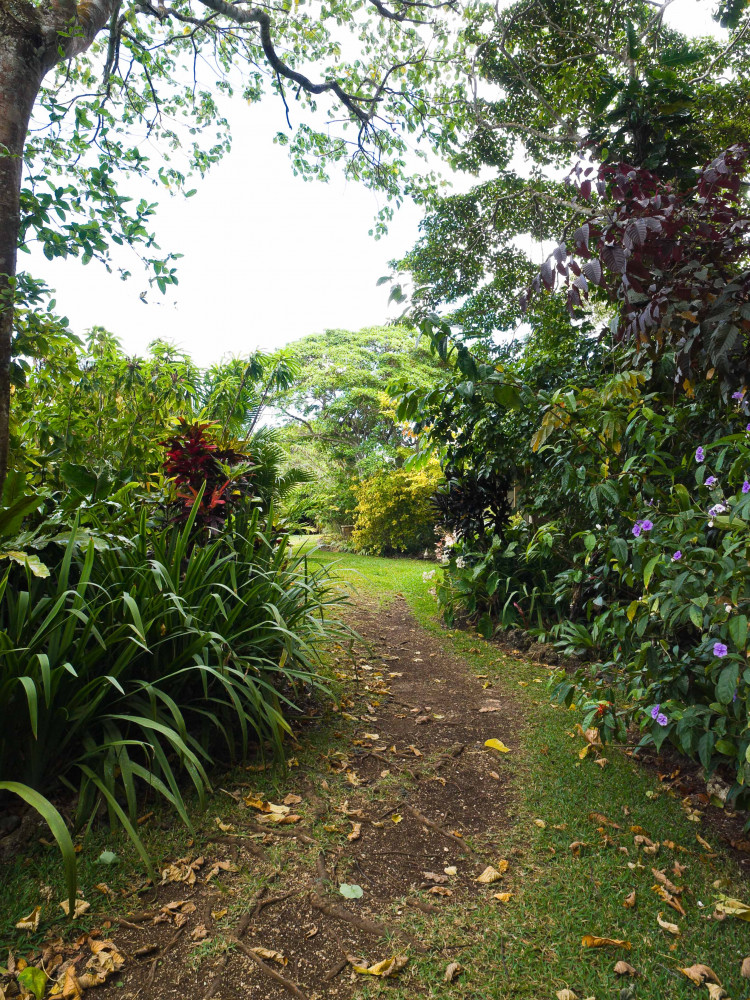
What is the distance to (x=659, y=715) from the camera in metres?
1.95

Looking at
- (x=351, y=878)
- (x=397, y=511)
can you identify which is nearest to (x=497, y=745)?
(x=351, y=878)

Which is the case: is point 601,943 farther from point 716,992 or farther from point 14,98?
point 14,98

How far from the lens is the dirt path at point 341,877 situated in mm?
1381

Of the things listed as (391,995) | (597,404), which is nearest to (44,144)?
(597,404)

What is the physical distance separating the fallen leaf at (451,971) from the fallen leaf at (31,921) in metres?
1.06

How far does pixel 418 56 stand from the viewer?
585 cm

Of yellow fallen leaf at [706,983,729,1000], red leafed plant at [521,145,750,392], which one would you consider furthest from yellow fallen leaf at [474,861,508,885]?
red leafed plant at [521,145,750,392]

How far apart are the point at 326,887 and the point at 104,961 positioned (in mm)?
606

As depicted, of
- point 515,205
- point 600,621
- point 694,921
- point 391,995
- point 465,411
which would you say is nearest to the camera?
point 391,995

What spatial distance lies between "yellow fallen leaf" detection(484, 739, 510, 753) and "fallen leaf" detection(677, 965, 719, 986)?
120cm

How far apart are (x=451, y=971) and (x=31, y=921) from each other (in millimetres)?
1094

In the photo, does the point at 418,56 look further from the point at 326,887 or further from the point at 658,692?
the point at 326,887

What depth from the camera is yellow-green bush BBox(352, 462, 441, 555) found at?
10320mm

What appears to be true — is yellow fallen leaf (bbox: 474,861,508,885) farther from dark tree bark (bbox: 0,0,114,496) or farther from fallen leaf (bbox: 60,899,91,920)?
dark tree bark (bbox: 0,0,114,496)
